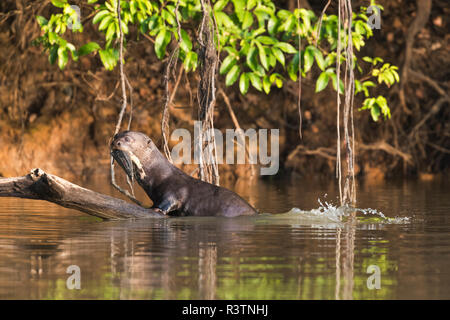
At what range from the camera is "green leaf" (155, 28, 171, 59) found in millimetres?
9422

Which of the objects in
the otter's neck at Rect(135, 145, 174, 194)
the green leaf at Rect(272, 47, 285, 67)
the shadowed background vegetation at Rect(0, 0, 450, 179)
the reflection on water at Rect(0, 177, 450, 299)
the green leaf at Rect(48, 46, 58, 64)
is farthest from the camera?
the shadowed background vegetation at Rect(0, 0, 450, 179)

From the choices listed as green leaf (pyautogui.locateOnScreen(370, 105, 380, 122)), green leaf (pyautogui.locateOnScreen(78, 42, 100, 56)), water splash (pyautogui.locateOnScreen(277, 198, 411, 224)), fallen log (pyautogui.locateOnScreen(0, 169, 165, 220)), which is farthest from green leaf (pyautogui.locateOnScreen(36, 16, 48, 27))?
green leaf (pyautogui.locateOnScreen(370, 105, 380, 122))

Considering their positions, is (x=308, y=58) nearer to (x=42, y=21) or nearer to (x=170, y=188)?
(x=170, y=188)

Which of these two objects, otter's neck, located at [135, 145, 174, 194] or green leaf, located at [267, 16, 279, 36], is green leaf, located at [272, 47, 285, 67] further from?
otter's neck, located at [135, 145, 174, 194]

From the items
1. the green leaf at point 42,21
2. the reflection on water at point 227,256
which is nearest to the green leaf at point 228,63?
the reflection on water at point 227,256

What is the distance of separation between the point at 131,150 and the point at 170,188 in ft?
1.55

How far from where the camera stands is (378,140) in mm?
17594

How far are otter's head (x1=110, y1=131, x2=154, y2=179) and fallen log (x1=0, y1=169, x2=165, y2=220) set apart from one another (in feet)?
1.99

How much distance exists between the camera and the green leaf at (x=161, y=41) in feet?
30.9

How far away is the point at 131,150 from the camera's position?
834cm

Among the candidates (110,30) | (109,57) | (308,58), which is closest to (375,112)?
(308,58)
